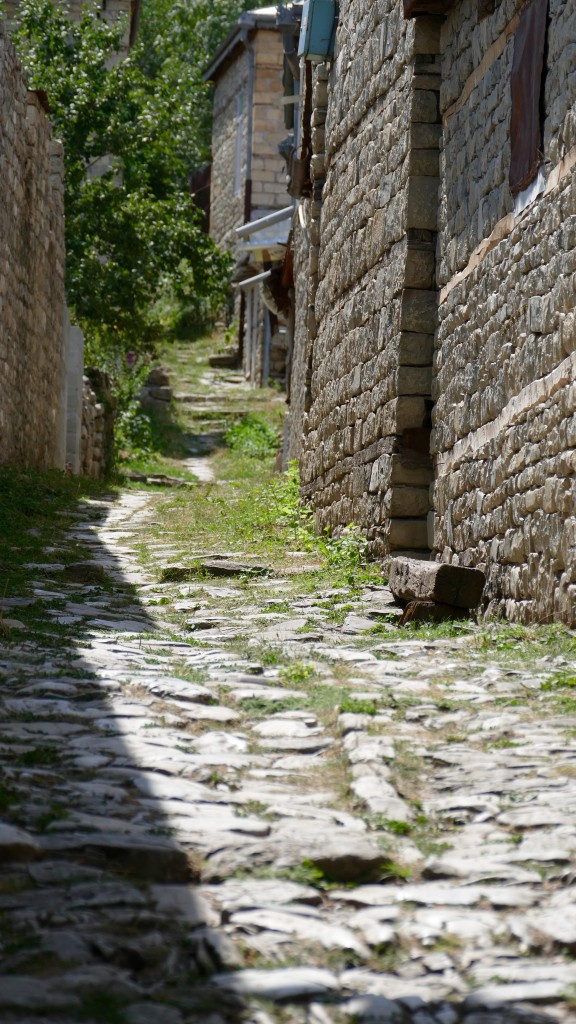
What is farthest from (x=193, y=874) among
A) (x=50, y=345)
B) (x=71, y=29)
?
(x=71, y=29)

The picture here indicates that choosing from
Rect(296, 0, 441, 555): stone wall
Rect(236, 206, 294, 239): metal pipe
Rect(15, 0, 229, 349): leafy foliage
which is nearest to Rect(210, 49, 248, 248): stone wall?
Rect(236, 206, 294, 239): metal pipe

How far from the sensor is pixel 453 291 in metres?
6.98

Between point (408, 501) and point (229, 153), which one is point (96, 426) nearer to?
point (408, 501)

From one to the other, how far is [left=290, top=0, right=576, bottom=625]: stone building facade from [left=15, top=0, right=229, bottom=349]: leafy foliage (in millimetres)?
6970

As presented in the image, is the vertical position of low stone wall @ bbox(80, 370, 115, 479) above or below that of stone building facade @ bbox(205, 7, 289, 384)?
below

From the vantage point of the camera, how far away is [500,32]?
247 inches

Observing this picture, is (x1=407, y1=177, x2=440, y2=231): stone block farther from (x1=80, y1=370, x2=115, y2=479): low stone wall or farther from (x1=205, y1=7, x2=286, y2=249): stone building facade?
(x1=205, y1=7, x2=286, y2=249): stone building facade

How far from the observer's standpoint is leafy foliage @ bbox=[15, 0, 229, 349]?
17.0 meters

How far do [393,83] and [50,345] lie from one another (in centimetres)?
561

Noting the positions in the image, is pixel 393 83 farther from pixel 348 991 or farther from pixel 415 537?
pixel 348 991

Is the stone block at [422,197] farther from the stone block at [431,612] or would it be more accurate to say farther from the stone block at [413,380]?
the stone block at [431,612]

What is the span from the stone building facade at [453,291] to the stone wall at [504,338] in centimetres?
1

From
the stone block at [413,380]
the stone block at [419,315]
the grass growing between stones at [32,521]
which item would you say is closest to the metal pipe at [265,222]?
the grass growing between stones at [32,521]

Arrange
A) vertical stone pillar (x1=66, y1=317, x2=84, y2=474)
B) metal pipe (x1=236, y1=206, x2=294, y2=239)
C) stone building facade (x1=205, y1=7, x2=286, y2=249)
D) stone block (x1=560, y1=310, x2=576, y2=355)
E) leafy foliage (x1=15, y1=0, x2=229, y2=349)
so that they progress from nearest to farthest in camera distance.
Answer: stone block (x1=560, y1=310, x2=576, y2=355), vertical stone pillar (x1=66, y1=317, x2=84, y2=474), leafy foliage (x1=15, y1=0, x2=229, y2=349), metal pipe (x1=236, y1=206, x2=294, y2=239), stone building facade (x1=205, y1=7, x2=286, y2=249)
